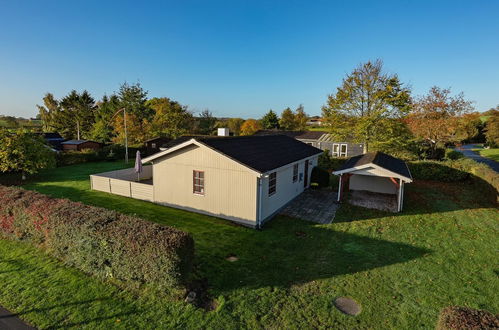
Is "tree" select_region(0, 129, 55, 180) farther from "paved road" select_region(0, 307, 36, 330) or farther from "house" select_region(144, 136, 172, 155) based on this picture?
"paved road" select_region(0, 307, 36, 330)

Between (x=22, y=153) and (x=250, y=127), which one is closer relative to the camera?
(x=22, y=153)

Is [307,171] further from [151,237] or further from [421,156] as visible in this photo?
[421,156]

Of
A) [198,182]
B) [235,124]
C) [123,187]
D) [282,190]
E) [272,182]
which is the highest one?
[235,124]

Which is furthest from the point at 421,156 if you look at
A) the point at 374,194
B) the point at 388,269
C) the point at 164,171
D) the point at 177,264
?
the point at 177,264

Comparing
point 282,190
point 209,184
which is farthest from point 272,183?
→ point 209,184

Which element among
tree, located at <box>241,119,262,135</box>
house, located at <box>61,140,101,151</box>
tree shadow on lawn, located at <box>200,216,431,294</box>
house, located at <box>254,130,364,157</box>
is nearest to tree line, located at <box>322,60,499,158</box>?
house, located at <box>254,130,364,157</box>

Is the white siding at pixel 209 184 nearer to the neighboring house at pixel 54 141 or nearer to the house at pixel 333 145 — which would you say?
the house at pixel 333 145

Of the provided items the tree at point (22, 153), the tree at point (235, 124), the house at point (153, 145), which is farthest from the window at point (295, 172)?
the tree at point (235, 124)

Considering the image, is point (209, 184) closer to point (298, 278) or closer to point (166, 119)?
point (298, 278)
